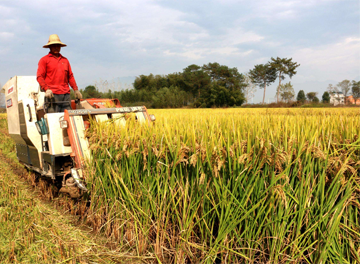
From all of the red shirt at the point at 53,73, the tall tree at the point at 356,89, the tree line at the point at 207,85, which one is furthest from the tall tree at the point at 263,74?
the red shirt at the point at 53,73

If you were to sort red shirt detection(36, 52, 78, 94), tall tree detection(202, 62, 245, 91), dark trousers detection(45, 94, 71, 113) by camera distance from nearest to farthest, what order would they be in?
dark trousers detection(45, 94, 71, 113), red shirt detection(36, 52, 78, 94), tall tree detection(202, 62, 245, 91)

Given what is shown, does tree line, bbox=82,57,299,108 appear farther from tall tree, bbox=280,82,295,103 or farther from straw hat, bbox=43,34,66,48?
straw hat, bbox=43,34,66,48

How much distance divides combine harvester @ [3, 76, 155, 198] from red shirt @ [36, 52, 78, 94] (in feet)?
1.09

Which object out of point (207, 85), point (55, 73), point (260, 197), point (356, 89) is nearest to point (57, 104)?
point (55, 73)

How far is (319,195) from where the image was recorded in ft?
6.81

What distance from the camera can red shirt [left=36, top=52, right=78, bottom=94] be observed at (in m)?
4.75

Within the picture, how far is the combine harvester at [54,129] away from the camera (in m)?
3.72

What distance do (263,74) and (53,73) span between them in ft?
219

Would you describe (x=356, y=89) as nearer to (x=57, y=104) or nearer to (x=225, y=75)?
(x=225, y=75)

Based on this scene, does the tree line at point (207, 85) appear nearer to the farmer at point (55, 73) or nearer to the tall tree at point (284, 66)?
the tall tree at point (284, 66)

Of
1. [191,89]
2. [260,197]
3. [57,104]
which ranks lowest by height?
[260,197]

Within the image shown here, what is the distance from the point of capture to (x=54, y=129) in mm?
4039

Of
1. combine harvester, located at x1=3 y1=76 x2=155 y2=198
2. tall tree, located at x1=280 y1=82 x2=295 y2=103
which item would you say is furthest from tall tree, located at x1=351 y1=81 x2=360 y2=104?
combine harvester, located at x1=3 y1=76 x2=155 y2=198

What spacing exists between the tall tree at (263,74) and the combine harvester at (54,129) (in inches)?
2512
